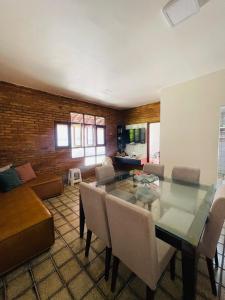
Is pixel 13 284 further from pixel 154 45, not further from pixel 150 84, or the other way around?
pixel 150 84

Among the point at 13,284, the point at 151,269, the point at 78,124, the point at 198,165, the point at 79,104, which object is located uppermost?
the point at 79,104

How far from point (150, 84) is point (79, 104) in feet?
7.38

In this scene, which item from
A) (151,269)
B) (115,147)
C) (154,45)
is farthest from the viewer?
(115,147)

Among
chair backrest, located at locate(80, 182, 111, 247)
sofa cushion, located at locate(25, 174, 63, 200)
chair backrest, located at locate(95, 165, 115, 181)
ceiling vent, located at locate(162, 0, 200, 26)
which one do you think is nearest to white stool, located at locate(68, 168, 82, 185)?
sofa cushion, located at locate(25, 174, 63, 200)

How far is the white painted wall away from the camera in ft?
9.04

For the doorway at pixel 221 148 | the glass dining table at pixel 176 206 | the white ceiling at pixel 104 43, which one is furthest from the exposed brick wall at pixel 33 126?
the doorway at pixel 221 148

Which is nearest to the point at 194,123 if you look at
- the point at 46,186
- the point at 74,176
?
the point at 74,176

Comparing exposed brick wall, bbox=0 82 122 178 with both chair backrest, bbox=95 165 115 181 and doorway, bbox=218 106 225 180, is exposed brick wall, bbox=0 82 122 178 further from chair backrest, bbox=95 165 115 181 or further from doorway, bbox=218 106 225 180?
doorway, bbox=218 106 225 180

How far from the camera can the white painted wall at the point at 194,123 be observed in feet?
9.04

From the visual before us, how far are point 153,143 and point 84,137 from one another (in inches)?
94.5

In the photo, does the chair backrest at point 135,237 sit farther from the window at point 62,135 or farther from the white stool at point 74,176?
the window at point 62,135

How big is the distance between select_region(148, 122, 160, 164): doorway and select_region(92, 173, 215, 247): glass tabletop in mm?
2548

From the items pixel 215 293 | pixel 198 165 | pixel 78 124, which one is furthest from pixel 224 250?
pixel 78 124

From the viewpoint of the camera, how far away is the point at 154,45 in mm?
1846
